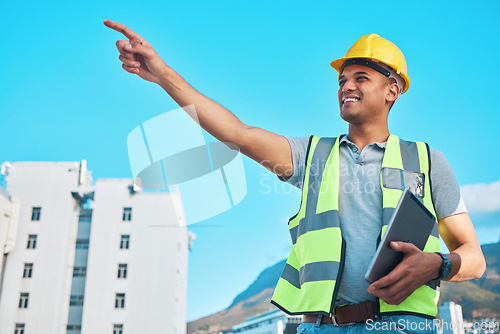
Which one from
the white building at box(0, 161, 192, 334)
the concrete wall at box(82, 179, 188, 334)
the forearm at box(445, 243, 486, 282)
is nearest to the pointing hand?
the forearm at box(445, 243, 486, 282)

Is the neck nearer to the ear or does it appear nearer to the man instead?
the man

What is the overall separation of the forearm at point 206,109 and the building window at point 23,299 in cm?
4045

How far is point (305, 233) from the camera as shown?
2078mm

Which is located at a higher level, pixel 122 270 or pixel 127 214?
pixel 127 214

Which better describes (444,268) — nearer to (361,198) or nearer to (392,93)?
(361,198)

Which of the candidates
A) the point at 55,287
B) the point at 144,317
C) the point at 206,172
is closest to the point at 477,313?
the point at 144,317

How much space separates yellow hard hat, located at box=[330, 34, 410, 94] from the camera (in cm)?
246

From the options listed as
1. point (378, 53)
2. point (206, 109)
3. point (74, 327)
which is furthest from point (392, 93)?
point (74, 327)

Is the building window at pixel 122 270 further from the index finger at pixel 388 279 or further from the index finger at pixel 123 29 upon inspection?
the index finger at pixel 388 279

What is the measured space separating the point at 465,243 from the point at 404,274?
54cm

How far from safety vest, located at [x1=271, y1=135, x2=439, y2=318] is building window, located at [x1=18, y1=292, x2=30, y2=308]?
4039 centimetres

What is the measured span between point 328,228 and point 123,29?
1.18m

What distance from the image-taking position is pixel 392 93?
2.51 metres

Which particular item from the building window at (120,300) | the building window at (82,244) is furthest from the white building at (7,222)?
the building window at (120,300)
